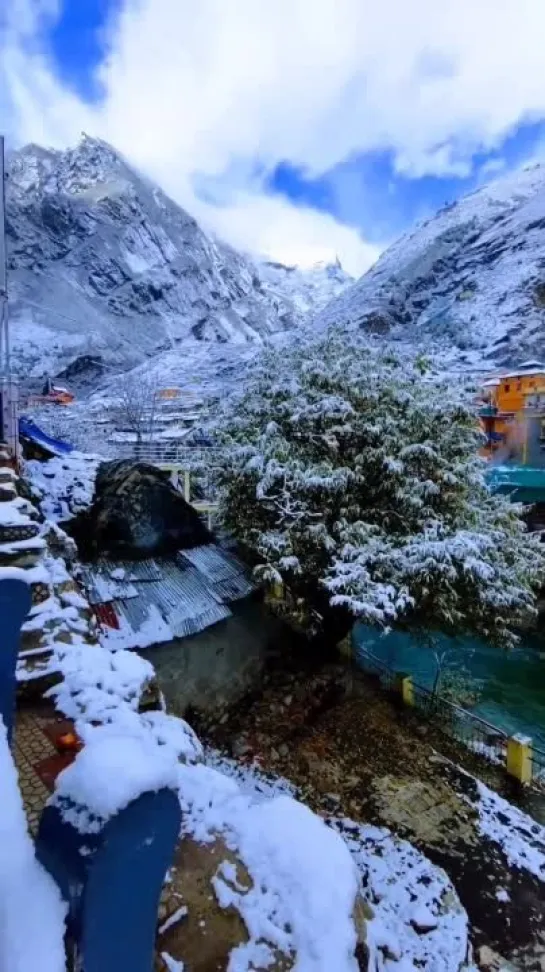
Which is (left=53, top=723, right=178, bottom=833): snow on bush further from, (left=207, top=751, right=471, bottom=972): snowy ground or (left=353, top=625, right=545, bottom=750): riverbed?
(left=353, top=625, right=545, bottom=750): riverbed

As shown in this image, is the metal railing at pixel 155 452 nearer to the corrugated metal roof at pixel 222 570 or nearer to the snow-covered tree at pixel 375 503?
the corrugated metal roof at pixel 222 570

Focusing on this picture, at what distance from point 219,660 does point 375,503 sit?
3.06 m

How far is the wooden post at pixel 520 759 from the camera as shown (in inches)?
235

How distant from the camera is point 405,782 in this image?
535 centimetres

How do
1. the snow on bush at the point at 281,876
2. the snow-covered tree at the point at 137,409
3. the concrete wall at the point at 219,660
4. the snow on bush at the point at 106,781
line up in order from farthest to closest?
the snow-covered tree at the point at 137,409
the concrete wall at the point at 219,660
the snow on bush at the point at 281,876
the snow on bush at the point at 106,781

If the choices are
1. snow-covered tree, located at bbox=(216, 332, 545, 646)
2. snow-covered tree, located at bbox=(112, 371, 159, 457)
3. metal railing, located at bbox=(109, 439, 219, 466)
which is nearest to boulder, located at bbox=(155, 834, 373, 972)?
snow-covered tree, located at bbox=(216, 332, 545, 646)

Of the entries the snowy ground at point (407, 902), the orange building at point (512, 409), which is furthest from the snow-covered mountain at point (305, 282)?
the snowy ground at point (407, 902)

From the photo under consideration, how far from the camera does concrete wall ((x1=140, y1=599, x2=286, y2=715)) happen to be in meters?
6.32

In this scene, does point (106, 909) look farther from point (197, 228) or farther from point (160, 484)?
point (197, 228)

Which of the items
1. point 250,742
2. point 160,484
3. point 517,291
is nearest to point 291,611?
point 250,742

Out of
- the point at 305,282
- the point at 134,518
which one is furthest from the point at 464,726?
the point at 305,282

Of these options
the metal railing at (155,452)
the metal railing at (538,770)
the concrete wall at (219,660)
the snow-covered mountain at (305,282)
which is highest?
the snow-covered mountain at (305,282)

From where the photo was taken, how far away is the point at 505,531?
22.4 ft

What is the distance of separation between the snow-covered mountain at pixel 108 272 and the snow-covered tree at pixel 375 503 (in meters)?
40.4
